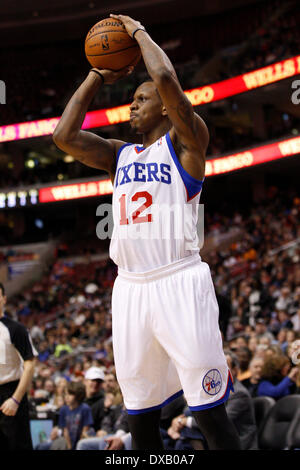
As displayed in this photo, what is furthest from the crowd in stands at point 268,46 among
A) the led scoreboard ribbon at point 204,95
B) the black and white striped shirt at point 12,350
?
the black and white striped shirt at point 12,350

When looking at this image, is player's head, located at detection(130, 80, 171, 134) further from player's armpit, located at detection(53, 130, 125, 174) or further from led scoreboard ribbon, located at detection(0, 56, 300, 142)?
led scoreboard ribbon, located at detection(0, 56, 300, 142)

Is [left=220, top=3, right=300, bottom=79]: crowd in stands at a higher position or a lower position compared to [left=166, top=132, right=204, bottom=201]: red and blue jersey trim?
higher

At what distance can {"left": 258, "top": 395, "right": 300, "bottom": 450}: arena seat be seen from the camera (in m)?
5.22

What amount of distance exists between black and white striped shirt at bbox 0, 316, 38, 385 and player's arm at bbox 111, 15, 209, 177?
2.51 meters

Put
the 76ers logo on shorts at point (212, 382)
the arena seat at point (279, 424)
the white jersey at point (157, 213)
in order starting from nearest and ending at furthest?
the 76ers logo on shorts at point (212, 382), the white jersey at point (157, 213), the arena seat at point (279, 424)

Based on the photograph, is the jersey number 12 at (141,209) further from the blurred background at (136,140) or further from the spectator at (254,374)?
the blurred background at (136,140)

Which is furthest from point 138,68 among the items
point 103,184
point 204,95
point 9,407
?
point 9,407

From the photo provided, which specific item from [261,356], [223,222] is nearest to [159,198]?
[261,356]

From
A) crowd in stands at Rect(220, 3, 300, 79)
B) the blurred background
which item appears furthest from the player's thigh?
crowd in stands at Rect(220, 3, 300, 79)

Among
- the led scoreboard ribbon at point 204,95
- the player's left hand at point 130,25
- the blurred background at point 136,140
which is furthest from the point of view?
the led scoreboard ribbon at point 204,95

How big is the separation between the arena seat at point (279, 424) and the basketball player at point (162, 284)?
8.11 feet

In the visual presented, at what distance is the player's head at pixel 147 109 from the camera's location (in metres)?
3.15

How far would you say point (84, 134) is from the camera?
323 centimetres

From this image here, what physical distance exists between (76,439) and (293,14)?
796 inches
